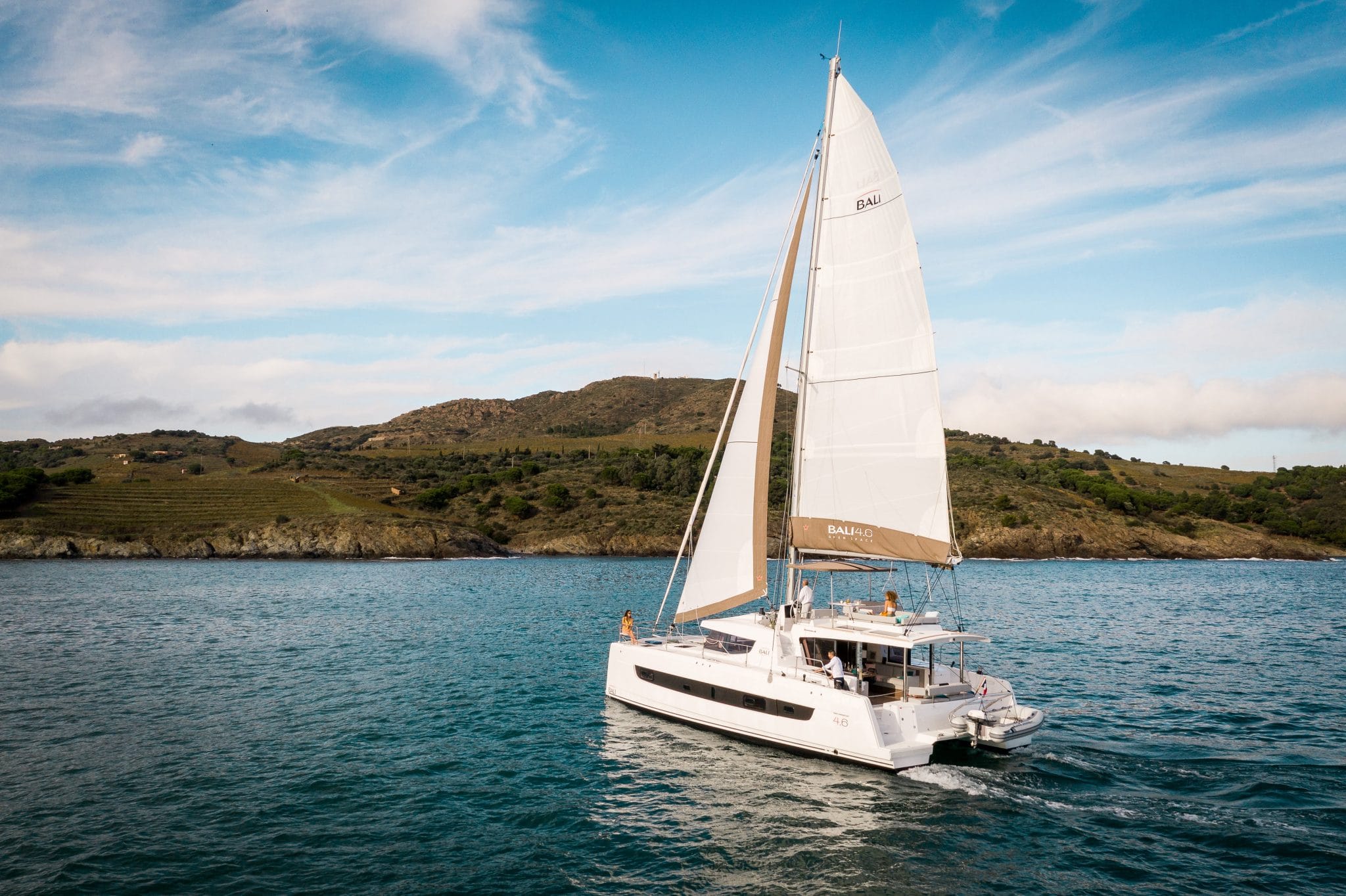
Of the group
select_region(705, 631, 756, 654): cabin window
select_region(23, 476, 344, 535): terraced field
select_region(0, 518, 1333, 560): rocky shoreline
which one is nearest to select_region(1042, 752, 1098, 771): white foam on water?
select_region(705, 631, 756, 654): cabin window

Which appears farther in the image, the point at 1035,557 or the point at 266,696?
the point at 1035,557

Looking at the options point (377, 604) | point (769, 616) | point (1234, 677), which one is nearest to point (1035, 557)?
point (1234, 677)

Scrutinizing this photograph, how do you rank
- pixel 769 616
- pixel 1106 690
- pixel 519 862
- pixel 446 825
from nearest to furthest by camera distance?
1. pixel 519 862
2. pixel 446 825
3. pixel 769 616
4. pixel 1106 690

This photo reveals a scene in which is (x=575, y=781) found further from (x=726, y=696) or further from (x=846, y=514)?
(x=846, y=514)

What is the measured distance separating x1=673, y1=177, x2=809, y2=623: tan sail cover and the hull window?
6.06 ft

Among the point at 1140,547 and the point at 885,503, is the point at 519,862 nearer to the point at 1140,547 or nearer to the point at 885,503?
the point at 885,503

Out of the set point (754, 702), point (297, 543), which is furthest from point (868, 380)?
point (297, 543)

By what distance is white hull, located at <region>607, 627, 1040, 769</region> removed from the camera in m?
18.7

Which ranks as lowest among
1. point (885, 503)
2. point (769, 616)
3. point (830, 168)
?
point (769, 616)

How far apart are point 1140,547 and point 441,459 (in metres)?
125

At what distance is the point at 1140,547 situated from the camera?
367ft

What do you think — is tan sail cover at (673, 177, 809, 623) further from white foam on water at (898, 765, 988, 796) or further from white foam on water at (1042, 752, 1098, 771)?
white foam on water at (1042, 752, 1098, 771)

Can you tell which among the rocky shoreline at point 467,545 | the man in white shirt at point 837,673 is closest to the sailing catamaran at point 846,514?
the man in white shirt at point 837,673

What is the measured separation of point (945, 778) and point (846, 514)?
7077 millimetres
